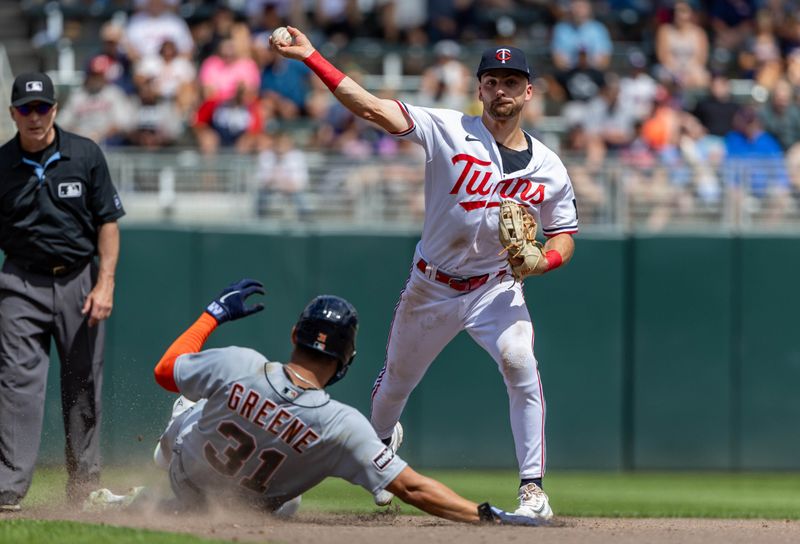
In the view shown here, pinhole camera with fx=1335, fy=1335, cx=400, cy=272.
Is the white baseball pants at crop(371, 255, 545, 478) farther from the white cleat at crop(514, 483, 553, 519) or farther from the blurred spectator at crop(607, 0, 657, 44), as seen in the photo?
the blurred spectator at crop(607, 0, 657, 44)

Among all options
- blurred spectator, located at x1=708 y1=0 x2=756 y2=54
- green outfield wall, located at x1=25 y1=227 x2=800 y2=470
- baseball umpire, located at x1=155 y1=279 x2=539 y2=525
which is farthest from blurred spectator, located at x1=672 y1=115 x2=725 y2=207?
baseball umpire, located at x1=155 y1=279 x2=539 y2=525

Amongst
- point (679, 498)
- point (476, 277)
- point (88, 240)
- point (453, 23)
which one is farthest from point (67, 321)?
point (453, 23)

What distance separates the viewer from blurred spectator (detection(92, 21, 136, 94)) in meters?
13.7

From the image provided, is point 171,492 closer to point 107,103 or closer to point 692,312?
point 692,312

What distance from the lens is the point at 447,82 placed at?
14031 mm

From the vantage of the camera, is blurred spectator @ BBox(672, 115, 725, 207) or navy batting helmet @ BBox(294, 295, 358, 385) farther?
blurred spectator @ BBox(672, 115, 725, 207)

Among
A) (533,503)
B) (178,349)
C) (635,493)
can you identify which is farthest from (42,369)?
(635,493)

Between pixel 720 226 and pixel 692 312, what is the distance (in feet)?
2.68

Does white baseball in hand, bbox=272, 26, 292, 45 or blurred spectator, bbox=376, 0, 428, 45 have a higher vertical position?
blurred spectator, bbox=376, 0, 428, 45

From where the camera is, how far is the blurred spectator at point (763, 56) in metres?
15.0

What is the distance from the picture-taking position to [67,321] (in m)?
7.54

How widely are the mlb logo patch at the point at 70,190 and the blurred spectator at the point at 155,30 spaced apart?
7078 mm

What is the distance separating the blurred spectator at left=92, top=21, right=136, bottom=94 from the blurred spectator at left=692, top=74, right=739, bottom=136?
19.7 ft

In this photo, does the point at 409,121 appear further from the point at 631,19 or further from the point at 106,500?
the point at 631,19
